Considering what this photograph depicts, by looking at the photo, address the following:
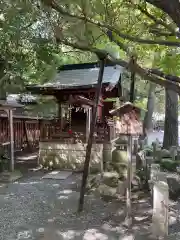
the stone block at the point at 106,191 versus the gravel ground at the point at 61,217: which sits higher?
the stone block at the point at 106,191

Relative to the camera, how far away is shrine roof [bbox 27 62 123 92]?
33.7ft

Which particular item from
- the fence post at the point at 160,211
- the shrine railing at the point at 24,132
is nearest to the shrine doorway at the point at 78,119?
the shrine railing at the point at 24,132

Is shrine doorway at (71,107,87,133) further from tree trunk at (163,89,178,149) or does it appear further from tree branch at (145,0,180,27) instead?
tree branch at (145,0,180,27)

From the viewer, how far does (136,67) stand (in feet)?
10.2

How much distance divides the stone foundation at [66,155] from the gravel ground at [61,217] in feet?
9.07

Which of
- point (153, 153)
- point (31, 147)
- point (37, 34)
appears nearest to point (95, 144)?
point (153, 153)

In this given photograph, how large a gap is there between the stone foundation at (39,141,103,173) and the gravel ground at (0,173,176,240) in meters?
2.76

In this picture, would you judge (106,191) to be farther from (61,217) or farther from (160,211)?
(160,211)

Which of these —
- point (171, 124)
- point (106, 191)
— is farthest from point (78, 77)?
point (106, 191)

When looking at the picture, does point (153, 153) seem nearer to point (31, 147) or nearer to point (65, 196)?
point (65, 196)

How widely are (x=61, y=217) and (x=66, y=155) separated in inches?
204

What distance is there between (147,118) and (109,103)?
8420 millimetres

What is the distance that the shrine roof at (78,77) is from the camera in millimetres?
10258

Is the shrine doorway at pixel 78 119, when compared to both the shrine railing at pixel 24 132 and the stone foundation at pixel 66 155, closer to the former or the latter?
the stone foundation at pixel 66 155
